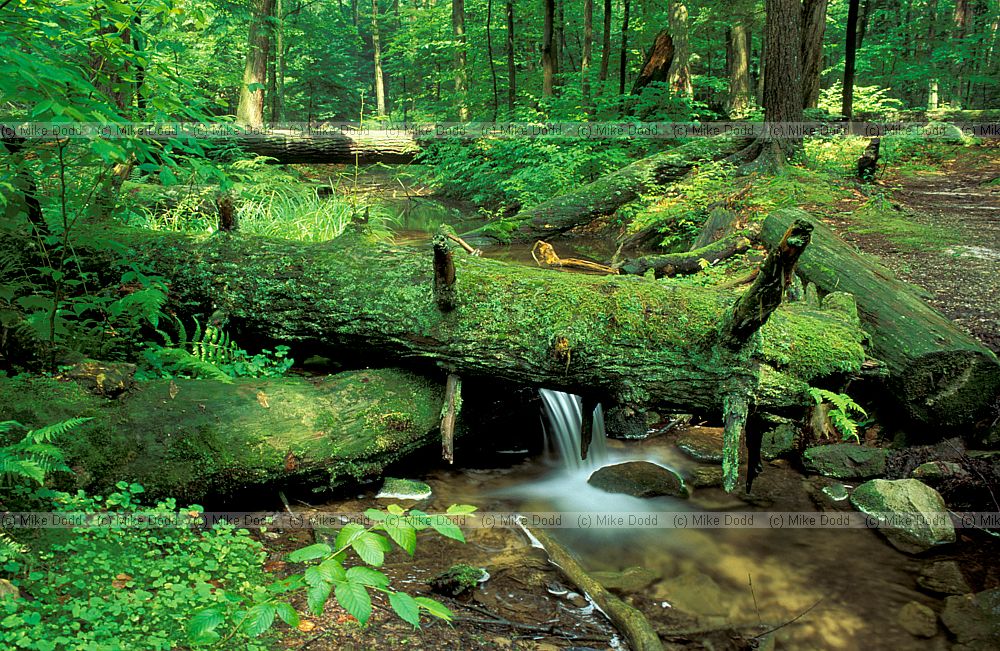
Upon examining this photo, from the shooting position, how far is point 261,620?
1.76 metres

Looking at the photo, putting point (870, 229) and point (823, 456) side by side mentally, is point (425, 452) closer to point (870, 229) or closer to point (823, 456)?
point (823, 456)

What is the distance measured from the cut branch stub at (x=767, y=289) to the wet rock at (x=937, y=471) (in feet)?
7.18

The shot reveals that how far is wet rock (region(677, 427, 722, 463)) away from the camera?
232 inches

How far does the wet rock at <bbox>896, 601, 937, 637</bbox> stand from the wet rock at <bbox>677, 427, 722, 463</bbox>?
6.57ft

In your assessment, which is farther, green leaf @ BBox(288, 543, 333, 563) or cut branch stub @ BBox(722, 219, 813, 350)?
cut branch stub @ BBox(722, 219, 813, 350)

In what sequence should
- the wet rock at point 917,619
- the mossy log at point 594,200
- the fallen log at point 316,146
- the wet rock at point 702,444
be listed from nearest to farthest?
1. the wet rock at point 917,619
2. the wet rock at point 702,444
3. the mossy log at point 594,200
4. the fallen log at point 316,146

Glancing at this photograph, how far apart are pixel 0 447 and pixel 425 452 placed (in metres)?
2.84

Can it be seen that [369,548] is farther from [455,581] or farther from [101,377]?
[101,377]

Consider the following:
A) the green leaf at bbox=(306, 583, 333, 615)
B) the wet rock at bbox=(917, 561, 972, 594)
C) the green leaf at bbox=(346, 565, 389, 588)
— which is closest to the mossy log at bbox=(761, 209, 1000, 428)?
the wet rock at bbox=(917, 561, 972, 594)

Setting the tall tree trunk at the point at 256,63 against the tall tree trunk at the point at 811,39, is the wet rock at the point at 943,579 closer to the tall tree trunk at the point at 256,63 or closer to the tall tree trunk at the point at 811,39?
the tall tree trunk at the point at 811,39

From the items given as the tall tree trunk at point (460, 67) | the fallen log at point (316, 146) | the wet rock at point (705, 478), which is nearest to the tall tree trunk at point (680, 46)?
the fallen log at point (316, 146)

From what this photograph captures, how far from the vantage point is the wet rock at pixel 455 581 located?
3678 millimetres

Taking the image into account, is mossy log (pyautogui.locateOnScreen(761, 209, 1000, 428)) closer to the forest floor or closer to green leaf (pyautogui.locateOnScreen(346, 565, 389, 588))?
the forest floor

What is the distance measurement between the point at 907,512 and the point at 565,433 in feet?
8.89
